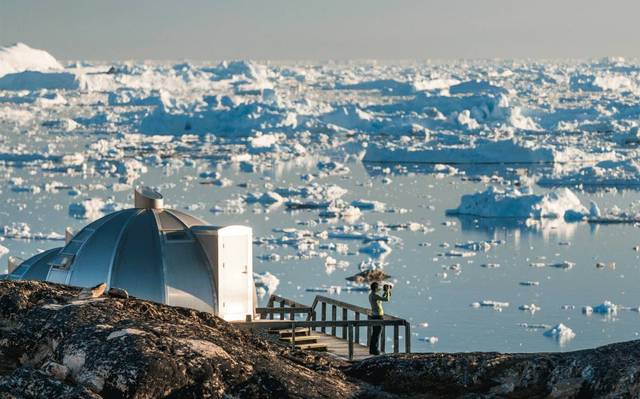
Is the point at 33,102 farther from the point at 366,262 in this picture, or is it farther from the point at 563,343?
the point at 563,343

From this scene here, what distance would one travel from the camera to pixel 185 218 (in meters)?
16.3

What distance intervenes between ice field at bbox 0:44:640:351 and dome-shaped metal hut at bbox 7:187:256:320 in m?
12.2

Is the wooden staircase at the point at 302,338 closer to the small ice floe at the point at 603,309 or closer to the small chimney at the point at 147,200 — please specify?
the small chimney at the point at 147,200

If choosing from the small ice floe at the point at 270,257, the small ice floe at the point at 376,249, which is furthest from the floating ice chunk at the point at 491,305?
the small ice floe at the point at 376,249

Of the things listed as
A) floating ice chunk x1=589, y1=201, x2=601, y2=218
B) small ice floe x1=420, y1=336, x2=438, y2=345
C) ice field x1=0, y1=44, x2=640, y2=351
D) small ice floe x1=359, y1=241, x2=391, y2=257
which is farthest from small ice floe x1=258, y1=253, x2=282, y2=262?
floating ice chunk x1=589, y1=201, x2=601, y2=218

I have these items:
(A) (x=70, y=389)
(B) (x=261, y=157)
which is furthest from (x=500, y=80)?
(A) (x=70, y=389)

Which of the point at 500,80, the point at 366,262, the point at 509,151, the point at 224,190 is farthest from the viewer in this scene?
the point at 500,80

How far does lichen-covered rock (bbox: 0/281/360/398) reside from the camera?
Result: 17.5 ft

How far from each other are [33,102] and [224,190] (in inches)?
2319

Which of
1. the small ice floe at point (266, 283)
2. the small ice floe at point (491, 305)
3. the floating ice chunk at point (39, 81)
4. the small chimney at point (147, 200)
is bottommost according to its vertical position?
the small ice floe at point (491, 305)

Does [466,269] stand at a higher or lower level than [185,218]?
lower

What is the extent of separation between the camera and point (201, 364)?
5.45 m

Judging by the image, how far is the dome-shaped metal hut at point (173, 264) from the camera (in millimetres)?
Result: 15219

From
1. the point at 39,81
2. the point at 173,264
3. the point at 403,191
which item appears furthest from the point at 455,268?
the point at 39,81
